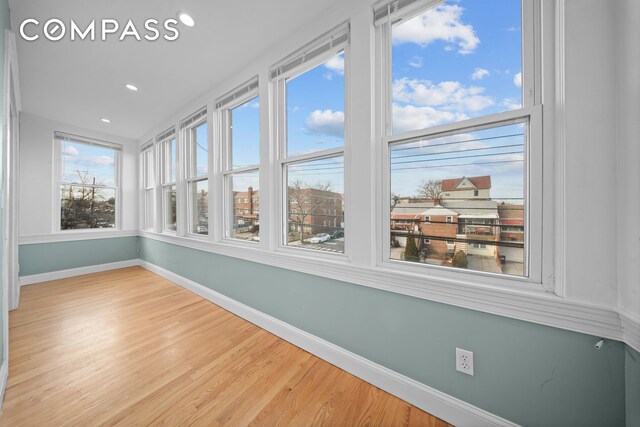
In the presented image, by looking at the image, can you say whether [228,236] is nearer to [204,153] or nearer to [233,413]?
[204,153]

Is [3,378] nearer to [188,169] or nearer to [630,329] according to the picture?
[188,169]

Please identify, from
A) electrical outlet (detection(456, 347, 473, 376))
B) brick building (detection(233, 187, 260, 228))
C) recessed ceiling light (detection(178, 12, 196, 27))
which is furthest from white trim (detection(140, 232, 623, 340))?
recessed ceiling light (detection(178, 12, 196, 27))

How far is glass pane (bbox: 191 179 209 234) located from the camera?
3158mm

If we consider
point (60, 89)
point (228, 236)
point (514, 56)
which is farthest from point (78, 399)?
point (60, 89)

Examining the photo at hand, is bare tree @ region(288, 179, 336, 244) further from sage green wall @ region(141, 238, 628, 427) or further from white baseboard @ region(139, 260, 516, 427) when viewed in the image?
white baseboard @ region(139, 260, 516, 427)

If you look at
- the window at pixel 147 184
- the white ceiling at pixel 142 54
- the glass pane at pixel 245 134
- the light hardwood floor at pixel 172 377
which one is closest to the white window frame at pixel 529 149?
the light hardwood floor at pixel 172 377

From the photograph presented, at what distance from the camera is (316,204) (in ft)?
6.55

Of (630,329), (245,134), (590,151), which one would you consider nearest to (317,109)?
(245,134)

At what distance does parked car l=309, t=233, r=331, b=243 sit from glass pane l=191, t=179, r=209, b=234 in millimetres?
1803

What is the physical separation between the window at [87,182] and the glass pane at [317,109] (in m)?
4.36

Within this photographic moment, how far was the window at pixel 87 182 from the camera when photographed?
3.90m

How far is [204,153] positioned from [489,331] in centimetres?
338

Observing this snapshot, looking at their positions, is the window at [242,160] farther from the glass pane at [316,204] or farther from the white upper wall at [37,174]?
the white upper wall at [37,174]

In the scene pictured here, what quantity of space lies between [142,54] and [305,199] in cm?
208
